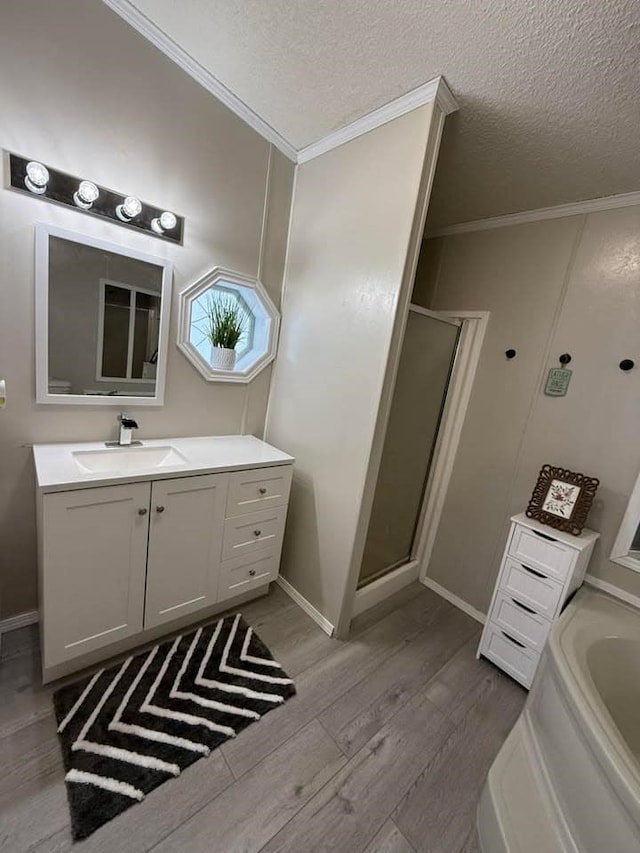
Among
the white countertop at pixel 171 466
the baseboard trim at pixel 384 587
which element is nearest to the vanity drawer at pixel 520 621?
the baseboard trim at pixel 384 587

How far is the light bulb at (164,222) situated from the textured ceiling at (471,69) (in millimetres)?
674

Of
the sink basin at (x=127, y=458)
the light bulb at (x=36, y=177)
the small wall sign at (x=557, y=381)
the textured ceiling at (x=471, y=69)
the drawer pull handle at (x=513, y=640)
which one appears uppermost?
the textured ceiling at (x=471, y=69)

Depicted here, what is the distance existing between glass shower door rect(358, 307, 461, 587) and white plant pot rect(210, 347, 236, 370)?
100 cm

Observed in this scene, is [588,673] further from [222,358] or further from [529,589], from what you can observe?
[222,358]

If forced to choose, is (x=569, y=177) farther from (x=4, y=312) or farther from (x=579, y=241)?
(x=4, y=312)

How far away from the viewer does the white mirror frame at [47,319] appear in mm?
1407

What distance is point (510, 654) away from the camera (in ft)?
5.78

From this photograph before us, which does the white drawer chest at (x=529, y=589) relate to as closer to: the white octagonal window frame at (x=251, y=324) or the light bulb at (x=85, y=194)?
the white octagonal window frame at (x=251, y=324)

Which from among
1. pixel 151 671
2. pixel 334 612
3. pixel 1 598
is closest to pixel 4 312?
pixel 1 598

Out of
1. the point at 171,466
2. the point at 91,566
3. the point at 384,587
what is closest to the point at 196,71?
the point at 171,466

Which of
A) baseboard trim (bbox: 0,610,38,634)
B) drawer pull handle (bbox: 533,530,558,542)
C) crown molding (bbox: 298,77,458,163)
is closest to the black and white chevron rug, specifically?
baseboard trim (bbox: 0,610,38,634)

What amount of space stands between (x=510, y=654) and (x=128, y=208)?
2.88 meters

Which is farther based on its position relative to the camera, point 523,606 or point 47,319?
point 523,606

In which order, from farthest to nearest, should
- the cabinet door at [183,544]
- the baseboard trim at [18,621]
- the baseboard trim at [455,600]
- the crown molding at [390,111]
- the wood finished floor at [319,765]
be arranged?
the baseboard trim at [455,600] < the baseboard trim at [18,621] < the cabinet door at [183,544] < the crown molding at [390,111] < the wood finished floor at [319,765]
